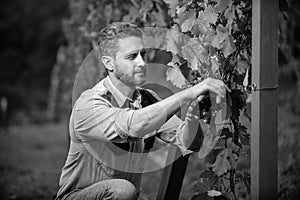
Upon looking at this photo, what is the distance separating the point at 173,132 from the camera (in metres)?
2.87

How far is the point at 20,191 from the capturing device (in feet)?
15.6

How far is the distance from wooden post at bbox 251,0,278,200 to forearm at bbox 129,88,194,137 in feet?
1.14

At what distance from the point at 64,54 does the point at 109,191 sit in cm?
564

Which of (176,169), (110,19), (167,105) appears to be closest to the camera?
(167,105)

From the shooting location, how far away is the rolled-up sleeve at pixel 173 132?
284 centimetres

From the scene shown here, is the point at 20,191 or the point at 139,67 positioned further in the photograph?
the point at 20,191

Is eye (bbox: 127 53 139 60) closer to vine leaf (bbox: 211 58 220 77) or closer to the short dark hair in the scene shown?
the short dark hair

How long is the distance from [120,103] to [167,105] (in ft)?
1.16

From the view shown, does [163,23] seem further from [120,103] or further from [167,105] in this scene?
[167,105]

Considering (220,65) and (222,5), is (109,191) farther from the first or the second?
(222,5)

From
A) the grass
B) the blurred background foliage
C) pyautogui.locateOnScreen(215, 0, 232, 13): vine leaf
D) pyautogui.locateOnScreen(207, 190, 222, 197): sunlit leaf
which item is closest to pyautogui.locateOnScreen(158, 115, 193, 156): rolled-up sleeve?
pyautogui.locateOnScreen(207, 190, 222, 197): sunlit leaf

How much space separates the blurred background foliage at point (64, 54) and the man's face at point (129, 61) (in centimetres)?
77

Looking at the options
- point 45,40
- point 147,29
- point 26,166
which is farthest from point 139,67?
point 45,40

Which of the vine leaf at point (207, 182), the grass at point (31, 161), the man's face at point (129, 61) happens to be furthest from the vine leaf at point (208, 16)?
the grass at point (31, 161)
